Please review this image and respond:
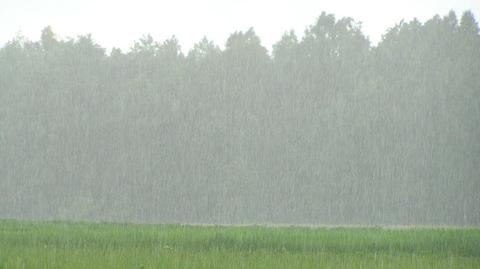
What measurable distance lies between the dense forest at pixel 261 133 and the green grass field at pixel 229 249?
20.6 meters

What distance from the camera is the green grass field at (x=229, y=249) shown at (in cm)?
1184

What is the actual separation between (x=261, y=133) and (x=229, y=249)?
28.2 meters

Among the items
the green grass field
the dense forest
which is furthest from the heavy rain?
the green grass field

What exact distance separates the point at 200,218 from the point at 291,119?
7360mm

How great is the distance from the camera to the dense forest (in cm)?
4059

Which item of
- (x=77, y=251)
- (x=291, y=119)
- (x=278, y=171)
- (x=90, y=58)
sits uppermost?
(x=90, y=58)

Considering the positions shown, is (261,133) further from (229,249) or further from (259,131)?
(229,249)

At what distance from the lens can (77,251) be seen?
13547 millimetres

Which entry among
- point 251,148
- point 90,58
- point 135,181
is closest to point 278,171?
point 251,148

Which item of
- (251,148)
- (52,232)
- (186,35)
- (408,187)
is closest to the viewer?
(52,232)

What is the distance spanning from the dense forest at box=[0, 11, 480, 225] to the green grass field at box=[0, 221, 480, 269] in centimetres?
2061

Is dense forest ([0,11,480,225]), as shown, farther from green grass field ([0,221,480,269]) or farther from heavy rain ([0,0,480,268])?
green grass field ([0,221,480,269])

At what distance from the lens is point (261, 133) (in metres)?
43.5

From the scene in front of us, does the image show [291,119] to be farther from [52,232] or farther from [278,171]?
[52,232]
